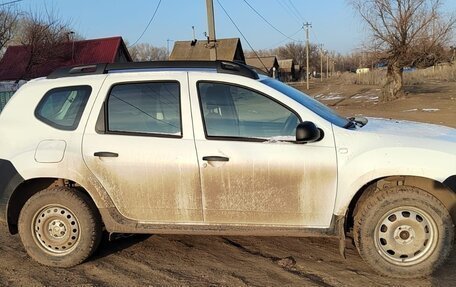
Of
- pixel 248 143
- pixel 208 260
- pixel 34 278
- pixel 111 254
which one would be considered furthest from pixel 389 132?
pixel 34 278

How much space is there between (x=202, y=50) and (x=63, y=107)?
166 feet

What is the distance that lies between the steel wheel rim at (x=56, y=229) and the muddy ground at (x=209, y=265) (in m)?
0.22

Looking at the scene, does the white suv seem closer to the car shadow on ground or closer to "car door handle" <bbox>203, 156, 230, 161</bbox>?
"car door handle" <bbox>203, 156, 230, 161</bbox>

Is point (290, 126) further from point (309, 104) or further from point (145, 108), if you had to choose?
point (145, 108)

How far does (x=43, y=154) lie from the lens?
4.43m

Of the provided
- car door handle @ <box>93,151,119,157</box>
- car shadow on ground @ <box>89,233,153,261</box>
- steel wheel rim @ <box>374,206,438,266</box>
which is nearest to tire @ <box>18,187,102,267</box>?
car shadow on ground @ <box>89,233,153,261</box>

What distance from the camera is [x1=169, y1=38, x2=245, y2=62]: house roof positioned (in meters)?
52.7

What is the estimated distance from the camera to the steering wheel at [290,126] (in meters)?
4.20

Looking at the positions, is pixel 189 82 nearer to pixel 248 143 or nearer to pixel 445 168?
pixel 248 143

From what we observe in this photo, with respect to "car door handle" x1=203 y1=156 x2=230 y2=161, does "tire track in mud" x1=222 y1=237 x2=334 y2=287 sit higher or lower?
lower

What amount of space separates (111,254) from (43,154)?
1253 mm

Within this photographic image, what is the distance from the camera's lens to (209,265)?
4.53 m

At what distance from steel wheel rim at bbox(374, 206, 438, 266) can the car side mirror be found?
36.1 inches

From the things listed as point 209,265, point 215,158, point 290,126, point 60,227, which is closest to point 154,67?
point 215,158
